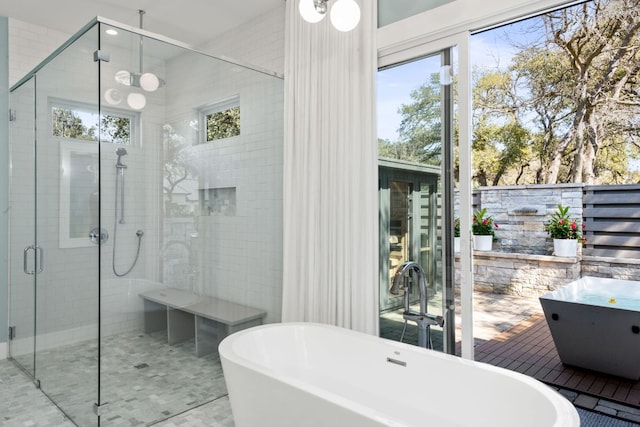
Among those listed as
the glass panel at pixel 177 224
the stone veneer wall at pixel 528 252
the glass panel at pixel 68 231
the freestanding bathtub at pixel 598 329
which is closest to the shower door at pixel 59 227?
the glass panel at pixel 68 231

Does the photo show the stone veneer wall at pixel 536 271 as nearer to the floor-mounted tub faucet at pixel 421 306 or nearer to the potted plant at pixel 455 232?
the potted plant at pixel 455 232

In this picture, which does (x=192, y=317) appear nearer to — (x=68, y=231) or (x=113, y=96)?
(x=68, y=231)

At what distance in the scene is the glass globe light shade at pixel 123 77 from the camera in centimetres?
239

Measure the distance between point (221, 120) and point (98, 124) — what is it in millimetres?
791

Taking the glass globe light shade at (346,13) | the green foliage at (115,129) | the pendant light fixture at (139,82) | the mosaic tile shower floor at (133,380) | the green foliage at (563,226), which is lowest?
the mosaic tile shower floor at (133,380)

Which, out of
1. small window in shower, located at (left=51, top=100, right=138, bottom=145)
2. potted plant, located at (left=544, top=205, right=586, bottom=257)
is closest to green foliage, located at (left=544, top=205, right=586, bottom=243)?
potted plant, located at (left=544, top=205, right=586, bottom=257)

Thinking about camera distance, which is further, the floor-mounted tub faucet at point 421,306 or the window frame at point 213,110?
the window frame at point 213,110

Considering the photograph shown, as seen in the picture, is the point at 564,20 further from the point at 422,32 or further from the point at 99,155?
the point at 99,155

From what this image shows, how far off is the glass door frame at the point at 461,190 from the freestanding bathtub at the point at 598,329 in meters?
1.40

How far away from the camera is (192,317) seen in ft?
9.04

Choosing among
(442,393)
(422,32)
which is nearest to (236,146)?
(422,32)

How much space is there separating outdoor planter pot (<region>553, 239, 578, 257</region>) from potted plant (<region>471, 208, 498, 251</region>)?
80 cm

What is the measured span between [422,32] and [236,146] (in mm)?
1474

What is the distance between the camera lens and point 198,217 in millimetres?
2787
